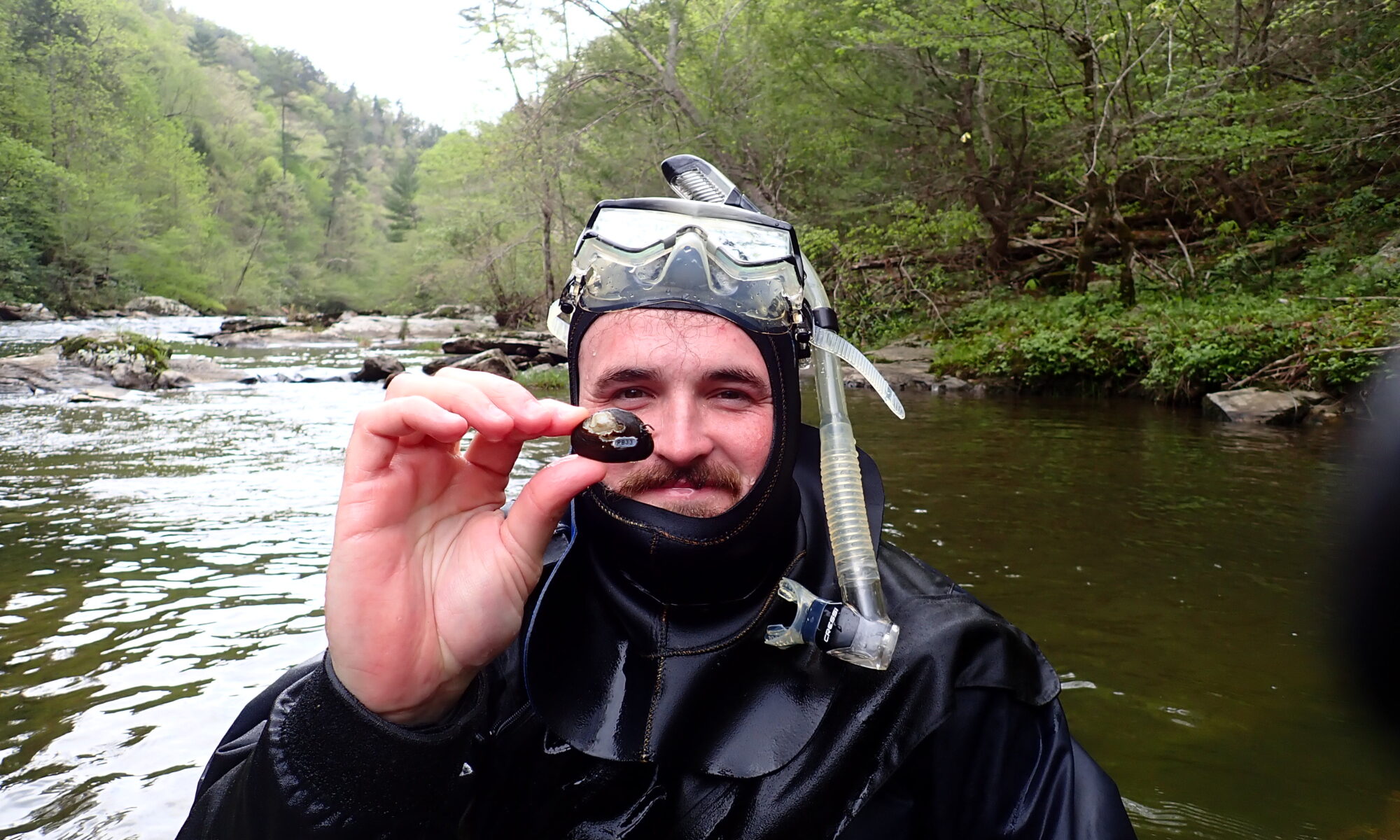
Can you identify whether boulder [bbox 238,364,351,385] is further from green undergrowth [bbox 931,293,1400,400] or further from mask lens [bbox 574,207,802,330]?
mask lens [bbox 574,207,802,330]

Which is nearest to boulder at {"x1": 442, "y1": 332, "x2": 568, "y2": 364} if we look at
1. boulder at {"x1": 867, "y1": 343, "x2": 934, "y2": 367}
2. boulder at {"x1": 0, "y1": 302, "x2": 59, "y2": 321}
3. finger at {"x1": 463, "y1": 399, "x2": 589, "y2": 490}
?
boulder at {"x1": 867, "y1": 343, "x2": 934, "y2": 367}

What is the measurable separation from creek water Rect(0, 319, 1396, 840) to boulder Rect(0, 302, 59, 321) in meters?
25.2

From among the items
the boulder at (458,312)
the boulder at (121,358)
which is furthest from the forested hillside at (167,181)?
the boulder at (121,358)

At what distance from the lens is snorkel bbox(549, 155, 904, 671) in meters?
1.60

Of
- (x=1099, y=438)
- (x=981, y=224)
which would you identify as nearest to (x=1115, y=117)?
(x=981, y=224)

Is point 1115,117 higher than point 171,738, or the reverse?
point 1115,117

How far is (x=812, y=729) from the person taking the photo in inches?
63.0

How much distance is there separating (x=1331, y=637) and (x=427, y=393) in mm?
1204

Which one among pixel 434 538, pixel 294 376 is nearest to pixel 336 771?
pixel 434 538

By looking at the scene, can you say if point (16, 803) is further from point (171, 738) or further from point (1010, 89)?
point (1010, 89)

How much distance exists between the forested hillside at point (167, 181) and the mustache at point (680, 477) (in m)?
37.5

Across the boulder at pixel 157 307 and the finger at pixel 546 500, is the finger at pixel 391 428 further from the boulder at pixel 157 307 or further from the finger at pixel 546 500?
the boulder at pixel 157 307

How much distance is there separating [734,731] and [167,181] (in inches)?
2022

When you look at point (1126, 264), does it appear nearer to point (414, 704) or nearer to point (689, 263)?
point (689, 263)
